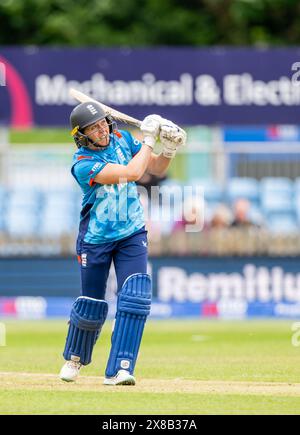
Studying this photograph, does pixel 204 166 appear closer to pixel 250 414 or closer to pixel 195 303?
pixel 195 303

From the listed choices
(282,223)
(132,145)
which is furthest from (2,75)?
(132,145)

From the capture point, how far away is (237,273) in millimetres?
15695

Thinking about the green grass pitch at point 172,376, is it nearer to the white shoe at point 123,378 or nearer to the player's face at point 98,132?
the white shoe at point 123,378

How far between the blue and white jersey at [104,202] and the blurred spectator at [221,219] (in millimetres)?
7739

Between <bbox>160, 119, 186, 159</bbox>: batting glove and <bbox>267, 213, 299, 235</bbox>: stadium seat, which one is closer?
<bbox>160, 119, 186, 159</bbox>: batting glove

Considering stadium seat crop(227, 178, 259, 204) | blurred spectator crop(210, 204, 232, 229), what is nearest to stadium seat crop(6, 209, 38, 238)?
blurred spectator crop(210, 204, 232, 229)

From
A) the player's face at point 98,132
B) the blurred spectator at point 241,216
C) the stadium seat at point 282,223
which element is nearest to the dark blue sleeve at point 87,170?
the player's face at point 98,132

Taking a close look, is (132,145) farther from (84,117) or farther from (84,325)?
(84,325)

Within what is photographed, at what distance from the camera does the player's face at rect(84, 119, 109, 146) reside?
26.5ft

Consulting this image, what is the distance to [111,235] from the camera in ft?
26.6

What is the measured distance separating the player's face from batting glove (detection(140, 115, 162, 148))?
267 mm

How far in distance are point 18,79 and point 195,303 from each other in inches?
163

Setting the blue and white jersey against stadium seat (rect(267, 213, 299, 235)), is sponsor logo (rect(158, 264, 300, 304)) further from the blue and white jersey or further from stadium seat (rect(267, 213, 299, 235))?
the blue and white jersey
